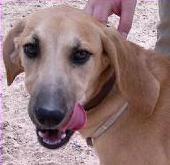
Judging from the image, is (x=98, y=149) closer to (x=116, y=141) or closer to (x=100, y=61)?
(x=116, y=141)

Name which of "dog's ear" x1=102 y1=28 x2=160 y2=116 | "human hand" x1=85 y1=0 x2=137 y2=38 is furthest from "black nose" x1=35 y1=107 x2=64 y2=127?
"human hand" x1=85 y1=0 x2=137 y2=38

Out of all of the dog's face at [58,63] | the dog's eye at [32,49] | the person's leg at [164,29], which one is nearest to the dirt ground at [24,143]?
the person's leg at [164,29]

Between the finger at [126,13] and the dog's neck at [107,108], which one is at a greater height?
the finger at [126,13]

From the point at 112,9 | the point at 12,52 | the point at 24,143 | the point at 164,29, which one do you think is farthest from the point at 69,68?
the point at 24,143

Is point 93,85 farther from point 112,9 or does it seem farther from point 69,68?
point 112,9

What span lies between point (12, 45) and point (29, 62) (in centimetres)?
30

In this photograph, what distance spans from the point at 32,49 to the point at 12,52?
351mm

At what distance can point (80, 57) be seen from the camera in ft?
9.19

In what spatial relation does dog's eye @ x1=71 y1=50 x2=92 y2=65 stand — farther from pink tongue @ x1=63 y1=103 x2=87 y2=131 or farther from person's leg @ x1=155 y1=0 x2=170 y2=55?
person's leg @ x1=155 y1=0 x2=170 y2=55

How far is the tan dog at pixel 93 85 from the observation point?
2.74 m

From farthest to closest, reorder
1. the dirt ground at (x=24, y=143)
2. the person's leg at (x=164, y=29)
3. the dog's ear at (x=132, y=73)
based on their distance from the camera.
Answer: the dirt ground at (x=24, y=143) < the person's leg at (x=164, y=29) < the dog's ear at (x=132, y=73)

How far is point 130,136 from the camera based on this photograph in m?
3.00

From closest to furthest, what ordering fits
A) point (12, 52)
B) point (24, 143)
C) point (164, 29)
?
point (12, 52)
point (164, 29)
point (24, 143)

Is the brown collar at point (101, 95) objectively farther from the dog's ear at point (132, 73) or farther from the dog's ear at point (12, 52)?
the dog's ear at point (12, 52)
